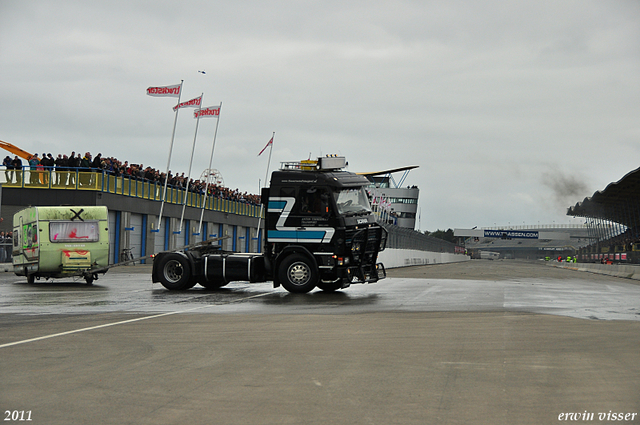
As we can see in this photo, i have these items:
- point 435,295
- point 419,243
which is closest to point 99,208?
point 435,295

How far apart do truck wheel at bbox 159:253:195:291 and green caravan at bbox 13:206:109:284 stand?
4.24 metres

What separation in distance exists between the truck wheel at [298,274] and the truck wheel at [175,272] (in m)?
2.94

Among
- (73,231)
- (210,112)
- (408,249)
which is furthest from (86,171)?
(408,249)

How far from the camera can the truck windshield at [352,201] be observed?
17.8m

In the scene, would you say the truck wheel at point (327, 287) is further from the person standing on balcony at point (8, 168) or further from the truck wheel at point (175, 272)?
the person standing on balcony at point (8, 168)

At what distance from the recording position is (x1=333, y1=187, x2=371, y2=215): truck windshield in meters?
17.8

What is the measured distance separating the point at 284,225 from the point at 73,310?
6.14 metres

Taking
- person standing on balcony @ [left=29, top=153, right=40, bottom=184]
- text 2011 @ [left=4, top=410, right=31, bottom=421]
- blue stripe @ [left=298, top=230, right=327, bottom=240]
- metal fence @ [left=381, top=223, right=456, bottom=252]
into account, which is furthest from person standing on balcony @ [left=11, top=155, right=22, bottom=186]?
text 2011 @ [left=4, top=410, right=31, bottom=421]

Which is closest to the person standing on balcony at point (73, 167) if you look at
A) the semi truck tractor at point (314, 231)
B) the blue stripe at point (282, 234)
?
the semi truck tractor at point (314, 231)

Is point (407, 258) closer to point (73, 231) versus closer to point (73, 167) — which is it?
point (73, 167)

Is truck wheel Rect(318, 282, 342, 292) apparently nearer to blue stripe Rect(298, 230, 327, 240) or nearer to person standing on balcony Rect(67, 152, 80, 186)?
blue stripe Rect(298, 230, 327, 240)

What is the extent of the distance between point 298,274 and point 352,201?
2.38 m

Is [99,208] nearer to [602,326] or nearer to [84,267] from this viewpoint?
[84,267]

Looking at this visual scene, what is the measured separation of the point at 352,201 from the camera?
59.4 feet
